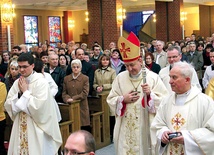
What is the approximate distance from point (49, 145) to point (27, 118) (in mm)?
513

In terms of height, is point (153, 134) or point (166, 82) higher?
point (166, 82)


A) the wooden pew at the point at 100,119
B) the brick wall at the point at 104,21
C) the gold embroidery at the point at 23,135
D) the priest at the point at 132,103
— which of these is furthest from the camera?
the brick wall at the point at 104,21

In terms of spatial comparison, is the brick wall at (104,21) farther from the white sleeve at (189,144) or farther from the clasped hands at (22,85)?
the white sleeve at (189,144)

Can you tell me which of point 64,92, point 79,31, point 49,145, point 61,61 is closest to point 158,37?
point 79,31

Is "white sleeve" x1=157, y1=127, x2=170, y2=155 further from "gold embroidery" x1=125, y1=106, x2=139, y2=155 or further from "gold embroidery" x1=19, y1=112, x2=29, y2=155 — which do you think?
"gold embroidery" x1=19, y1=112, x2=29, y2=155

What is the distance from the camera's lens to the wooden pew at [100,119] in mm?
7891

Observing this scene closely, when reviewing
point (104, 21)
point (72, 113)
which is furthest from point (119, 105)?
point (104, 21)

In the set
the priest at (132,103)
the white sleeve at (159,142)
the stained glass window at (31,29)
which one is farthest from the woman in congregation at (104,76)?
the stained glass window at (31,29)

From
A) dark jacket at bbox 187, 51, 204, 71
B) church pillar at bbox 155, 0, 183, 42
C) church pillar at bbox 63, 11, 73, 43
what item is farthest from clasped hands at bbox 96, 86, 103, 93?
church pillar at bbox 63, 11, 73, 43

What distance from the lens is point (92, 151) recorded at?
2.46 metres

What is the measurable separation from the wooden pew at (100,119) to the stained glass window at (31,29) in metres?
16.1

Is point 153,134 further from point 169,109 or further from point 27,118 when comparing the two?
point 27,118

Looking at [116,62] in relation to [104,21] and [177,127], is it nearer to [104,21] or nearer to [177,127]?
[177,127]

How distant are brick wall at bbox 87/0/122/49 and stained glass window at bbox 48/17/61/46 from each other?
9362mm
